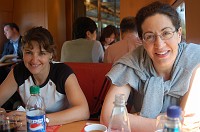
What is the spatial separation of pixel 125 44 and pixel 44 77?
144 centimetres

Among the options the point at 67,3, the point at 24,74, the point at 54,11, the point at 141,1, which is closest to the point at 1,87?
the point at 24,74

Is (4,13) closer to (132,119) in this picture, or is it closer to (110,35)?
(110,35)

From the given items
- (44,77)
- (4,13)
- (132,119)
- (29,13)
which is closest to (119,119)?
(132,119)

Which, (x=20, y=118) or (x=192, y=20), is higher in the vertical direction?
(x=192, y=20)

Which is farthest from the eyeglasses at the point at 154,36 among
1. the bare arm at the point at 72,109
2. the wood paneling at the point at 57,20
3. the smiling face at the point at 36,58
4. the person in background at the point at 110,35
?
the wood paneling at the point at 57,20

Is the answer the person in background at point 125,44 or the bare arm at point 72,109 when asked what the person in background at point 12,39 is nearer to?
the person in background at point 125,44

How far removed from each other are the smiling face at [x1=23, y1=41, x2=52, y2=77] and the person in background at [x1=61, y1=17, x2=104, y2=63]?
1.58 metres

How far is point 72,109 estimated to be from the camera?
132 cm

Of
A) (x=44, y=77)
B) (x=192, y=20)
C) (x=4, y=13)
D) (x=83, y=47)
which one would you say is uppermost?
(x=4, y=13)

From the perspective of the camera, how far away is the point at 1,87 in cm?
155

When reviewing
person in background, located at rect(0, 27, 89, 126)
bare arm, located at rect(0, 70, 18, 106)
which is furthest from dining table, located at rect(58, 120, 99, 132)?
bare arm, located at rect(0, 70, 18, 106)

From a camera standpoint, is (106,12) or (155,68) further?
(106,12)

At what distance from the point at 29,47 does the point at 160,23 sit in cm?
81

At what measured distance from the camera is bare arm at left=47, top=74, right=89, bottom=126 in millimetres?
1262
